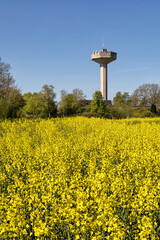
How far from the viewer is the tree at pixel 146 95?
239 feet

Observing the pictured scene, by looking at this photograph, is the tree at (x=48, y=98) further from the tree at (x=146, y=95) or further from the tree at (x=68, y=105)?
the tree at (x=146, y=95)

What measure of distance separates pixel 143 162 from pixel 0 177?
406 centimetres

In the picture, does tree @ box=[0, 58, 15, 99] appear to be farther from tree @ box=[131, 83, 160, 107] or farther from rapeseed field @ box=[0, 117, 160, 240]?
tree @ box=[131, 83, 160, 107]

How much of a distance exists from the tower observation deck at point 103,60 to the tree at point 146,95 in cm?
1020

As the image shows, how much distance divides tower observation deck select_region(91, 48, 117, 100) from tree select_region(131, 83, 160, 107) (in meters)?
10.2

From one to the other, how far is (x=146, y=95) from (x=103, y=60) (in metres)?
18.4

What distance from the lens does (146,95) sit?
244 feet

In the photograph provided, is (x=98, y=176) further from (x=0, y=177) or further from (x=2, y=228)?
(x=0, y=177)

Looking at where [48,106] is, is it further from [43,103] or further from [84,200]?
[84,200]

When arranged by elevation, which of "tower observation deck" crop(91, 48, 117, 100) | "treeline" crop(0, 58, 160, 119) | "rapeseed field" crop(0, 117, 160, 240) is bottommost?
"rapeseed field" crop(0, 117, 160, 240)

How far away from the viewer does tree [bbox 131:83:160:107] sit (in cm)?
7294

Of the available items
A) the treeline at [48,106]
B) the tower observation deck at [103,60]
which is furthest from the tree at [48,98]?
the tower observation deck at [103,60]

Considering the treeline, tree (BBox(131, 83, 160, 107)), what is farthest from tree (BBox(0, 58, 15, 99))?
tree (BBox(131, 83, 160, 107))

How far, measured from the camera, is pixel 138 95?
75.2m
